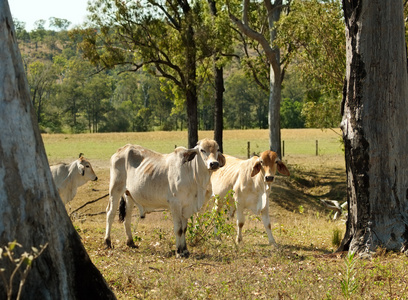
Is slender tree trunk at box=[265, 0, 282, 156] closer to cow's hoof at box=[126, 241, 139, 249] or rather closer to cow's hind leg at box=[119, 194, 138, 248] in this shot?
cow's hind leg at box=[119, 194, 138, 248]

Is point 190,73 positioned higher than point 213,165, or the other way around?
point 190,73

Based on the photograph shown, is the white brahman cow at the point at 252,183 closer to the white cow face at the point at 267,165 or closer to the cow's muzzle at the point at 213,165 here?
the white cow face at the point at 267,165

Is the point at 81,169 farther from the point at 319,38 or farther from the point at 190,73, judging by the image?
the point at 190,73

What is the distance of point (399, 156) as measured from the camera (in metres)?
8.20

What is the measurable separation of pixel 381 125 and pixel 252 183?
3.71 meters

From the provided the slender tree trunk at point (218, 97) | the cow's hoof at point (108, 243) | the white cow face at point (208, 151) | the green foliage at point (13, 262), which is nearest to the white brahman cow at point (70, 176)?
the cow's hoof at point (108, 243)

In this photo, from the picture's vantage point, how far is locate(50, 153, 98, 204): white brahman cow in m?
15.4

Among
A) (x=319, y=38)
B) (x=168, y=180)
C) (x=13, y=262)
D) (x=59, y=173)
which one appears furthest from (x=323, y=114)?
(x=13, y=262)

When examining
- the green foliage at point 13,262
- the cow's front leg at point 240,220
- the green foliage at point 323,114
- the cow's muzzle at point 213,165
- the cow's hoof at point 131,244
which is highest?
the green foliage at point 323,114

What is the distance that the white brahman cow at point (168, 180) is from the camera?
9508mm

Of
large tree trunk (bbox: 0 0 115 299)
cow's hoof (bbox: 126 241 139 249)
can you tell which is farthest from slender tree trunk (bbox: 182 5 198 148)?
large tree trunk (bbox: 0 0 115 299)

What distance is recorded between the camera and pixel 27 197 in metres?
4.60

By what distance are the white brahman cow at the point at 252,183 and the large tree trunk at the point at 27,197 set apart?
5672 millimetres

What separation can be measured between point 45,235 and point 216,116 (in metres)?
22.1
